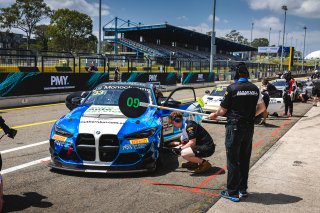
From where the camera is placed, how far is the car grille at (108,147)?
5566 millimetres

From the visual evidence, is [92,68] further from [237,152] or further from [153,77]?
[237,152]

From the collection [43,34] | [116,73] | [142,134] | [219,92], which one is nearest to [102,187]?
[142,134]

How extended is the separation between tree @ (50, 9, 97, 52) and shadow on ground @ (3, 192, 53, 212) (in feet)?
204

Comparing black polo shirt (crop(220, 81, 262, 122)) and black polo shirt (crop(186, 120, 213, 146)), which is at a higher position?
black polo shirt (crop(220, 81, 262, 122))

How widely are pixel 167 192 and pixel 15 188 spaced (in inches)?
90.6

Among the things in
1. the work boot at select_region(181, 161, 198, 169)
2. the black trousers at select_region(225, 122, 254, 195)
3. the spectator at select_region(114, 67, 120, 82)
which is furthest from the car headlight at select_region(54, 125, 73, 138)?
the spectator at select_region(114, 67, 120, 82)

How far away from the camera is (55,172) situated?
6043mm

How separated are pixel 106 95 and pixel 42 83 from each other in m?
10.7

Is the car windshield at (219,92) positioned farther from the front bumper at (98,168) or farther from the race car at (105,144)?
the front bumper at (98,168)

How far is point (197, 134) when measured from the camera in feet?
20.6

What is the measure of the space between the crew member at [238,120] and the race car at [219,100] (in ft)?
26.2

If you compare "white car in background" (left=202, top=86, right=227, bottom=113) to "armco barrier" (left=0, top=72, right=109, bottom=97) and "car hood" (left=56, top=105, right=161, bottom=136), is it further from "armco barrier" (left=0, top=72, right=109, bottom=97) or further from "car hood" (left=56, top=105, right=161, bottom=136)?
"armco barrier" (left=0, top=72, right=109, bottom=97)

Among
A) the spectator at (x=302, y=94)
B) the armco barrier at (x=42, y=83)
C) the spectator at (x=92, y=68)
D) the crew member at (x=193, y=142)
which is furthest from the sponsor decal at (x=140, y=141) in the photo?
the spectator at (x=302, y=94)

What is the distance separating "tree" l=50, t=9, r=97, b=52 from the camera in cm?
6525
